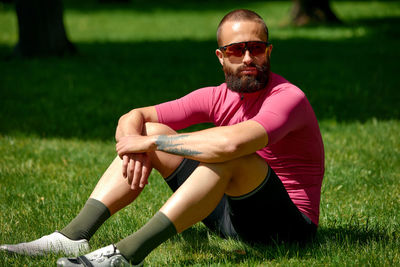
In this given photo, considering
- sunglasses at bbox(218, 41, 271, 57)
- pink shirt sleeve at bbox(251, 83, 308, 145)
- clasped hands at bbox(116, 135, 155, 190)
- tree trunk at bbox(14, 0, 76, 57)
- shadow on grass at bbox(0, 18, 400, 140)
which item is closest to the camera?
pink shirt sleeve at bbox(251, 83, 308, 145)

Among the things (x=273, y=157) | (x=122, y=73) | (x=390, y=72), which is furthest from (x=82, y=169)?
(x=390, y=72)

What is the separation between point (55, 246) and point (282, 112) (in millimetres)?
1606

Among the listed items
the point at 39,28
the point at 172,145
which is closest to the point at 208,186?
the point at 172,145

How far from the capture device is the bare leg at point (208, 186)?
9.89 ft

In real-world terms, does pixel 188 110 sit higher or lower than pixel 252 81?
lower

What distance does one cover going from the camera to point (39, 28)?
1185 cm

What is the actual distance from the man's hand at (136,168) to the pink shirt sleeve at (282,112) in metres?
0.74

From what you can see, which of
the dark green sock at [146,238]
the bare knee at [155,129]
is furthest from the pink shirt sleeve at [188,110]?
the dark green sock at [146,238]

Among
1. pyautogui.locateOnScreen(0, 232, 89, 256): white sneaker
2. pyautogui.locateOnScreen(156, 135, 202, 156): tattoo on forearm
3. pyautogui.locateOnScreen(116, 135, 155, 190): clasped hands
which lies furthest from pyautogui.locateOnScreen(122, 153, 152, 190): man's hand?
pyautogui.locateOnScreen(0, 232, 89, 256): white sneaker

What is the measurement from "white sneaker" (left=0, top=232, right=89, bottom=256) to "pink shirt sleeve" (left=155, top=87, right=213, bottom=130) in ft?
3.34

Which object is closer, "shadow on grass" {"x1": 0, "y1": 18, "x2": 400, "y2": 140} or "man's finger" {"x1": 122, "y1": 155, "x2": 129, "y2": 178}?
"man's finger" {"x1": 122, "y1": 155, "x2": 129, "y2": 178}

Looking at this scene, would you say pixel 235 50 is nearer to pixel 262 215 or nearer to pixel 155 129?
pixel 155 129

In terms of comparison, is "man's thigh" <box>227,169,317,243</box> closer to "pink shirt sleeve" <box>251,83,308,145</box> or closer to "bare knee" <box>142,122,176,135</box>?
"pink shirt sleeve" <box>251,83,308,145</box>

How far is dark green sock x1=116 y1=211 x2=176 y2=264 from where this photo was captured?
3.01 meters
